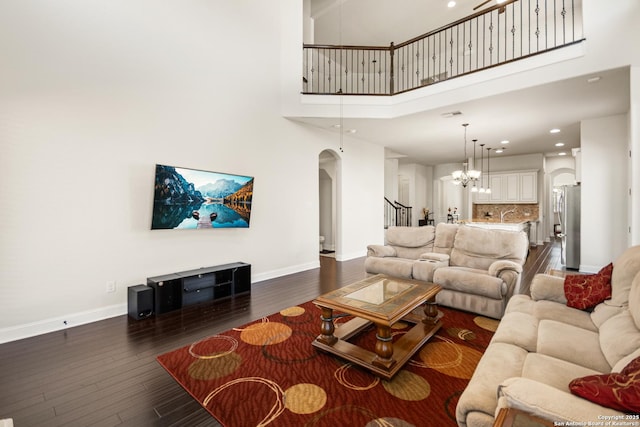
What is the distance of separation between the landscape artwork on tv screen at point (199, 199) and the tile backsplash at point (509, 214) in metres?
8.00

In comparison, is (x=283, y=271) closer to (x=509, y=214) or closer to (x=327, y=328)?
(x=327, y=328)

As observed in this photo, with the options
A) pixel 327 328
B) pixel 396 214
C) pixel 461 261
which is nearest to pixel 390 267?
pixel 461 261

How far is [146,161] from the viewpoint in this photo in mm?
3607

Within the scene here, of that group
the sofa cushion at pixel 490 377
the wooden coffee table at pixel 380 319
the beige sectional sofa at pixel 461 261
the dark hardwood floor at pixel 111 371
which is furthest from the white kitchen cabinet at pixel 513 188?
the sofa cushion at pixel 490 377

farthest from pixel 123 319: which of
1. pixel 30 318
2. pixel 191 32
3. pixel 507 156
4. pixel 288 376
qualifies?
pixel 507 156

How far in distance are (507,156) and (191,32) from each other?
974 cm

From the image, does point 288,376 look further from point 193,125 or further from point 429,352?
point 193,125

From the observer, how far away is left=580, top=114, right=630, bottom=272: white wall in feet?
16.4

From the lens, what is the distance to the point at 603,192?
16.8ft

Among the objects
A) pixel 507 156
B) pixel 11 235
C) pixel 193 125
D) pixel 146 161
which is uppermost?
pixel 507 156

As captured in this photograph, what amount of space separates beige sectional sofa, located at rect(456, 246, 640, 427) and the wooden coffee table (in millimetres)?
641

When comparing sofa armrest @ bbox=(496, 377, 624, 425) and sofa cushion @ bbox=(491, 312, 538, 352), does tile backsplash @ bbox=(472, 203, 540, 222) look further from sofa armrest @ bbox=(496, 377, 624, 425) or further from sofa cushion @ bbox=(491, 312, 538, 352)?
sofa armrest @ bbox=(496, 377, 624, 425)

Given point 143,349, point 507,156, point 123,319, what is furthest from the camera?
point 507,156

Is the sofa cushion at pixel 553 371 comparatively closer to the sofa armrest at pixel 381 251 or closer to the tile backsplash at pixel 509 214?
the sofa armrest at pixel 381 251
